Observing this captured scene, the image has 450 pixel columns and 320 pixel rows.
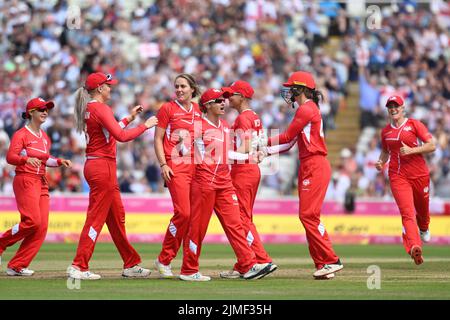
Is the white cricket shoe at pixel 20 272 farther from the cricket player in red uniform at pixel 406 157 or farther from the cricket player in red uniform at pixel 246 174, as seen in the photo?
the cricket player in red uniform at pixel 406 157

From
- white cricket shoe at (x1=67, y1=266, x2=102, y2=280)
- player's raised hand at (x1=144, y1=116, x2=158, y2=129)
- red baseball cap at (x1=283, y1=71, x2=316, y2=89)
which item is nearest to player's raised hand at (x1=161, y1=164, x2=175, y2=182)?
player's raised hand at (x1=144, y1=116, x2=158, y2=129)

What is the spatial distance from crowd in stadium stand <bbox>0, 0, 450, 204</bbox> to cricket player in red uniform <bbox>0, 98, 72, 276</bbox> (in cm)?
1217

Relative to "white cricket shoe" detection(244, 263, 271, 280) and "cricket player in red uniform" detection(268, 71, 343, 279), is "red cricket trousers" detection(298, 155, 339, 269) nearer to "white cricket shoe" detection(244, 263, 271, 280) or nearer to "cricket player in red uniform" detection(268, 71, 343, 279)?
"cricket player in red uniform" detection(268, 71, 343, 279)

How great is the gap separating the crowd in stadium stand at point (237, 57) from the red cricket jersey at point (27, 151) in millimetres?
12142

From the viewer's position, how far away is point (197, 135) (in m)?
14.3

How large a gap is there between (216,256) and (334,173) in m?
8.96

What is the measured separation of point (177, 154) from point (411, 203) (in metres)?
4.02

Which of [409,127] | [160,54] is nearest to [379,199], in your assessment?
[160,54]

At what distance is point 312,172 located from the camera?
14.2 m

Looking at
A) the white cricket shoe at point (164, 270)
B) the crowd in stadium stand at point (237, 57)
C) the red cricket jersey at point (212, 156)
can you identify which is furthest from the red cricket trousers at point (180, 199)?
the crowd in stadium stand at point (237, 57)

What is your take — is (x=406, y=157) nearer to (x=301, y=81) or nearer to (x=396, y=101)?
(x=396, y=101)

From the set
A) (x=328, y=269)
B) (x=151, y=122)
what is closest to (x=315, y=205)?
(x=328, y=269)

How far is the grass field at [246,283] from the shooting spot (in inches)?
477

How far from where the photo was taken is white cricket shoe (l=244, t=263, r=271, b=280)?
1427cm
